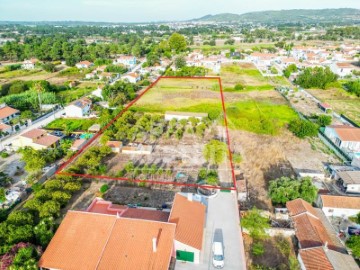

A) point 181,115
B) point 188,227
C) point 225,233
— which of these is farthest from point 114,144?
point 225,233

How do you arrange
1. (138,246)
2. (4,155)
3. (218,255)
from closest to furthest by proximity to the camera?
1. (138,246)
2. (218,255)
3. (4,155)

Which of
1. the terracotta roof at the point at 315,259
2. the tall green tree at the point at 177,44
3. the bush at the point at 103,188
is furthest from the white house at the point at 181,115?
the tall green tree at the point at 177,44

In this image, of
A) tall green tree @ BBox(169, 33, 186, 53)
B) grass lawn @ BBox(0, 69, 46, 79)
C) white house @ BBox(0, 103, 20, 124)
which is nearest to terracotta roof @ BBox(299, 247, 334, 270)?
white house @ BBox(0, 103, 20, 124)

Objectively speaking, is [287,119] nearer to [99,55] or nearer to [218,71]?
[218,71]

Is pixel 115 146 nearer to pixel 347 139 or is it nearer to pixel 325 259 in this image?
pixel 325 259

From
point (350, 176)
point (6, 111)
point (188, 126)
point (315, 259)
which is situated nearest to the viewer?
point (315, 259)
